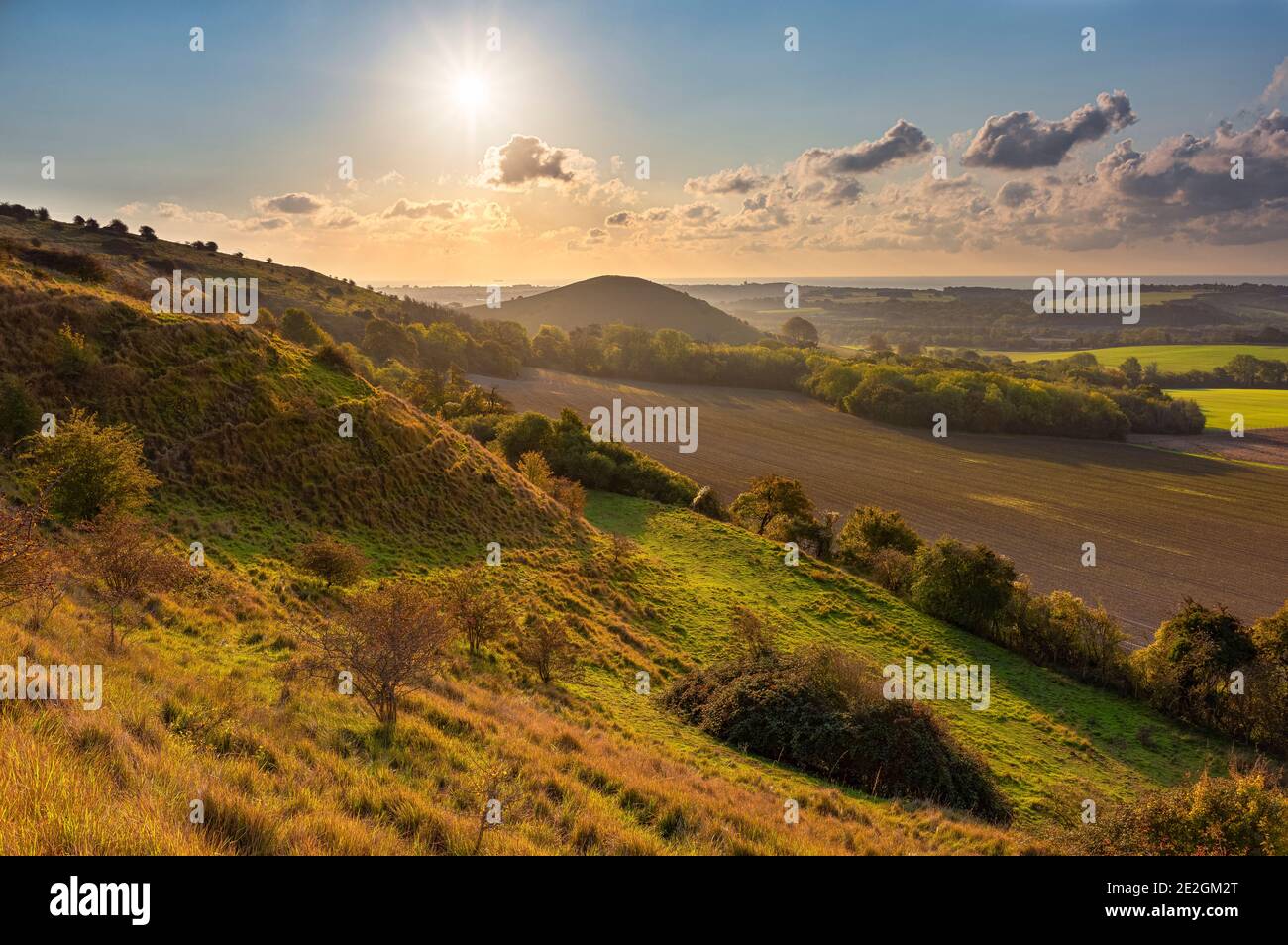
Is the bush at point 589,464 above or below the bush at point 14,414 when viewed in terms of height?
below

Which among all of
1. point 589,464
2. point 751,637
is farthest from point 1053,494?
point 751,637

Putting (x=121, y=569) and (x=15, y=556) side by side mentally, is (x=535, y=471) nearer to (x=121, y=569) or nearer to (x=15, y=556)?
(x=121, y=569)

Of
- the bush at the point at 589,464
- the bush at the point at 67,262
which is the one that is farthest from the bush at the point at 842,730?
the bush at the point at 67,262

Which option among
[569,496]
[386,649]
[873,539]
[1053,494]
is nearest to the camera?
[386,649]

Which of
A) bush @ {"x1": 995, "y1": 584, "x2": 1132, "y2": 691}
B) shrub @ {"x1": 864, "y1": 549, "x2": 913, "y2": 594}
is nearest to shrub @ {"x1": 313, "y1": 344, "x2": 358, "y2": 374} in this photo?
shrub @ {"x1": 864, "y1": 549, "x2": 913, "y2": 594}

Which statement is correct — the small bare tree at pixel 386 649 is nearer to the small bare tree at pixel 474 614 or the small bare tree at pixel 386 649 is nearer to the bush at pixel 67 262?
the small bare tree at pixel 474 614
